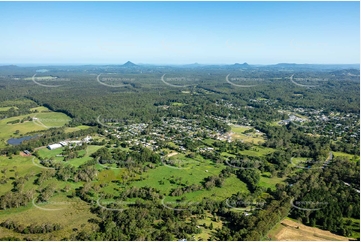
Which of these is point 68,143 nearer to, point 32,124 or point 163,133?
point 163,133

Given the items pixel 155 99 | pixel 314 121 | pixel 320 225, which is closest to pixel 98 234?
pixel 320 225

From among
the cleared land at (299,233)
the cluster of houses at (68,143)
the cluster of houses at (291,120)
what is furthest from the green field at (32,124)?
the cluster of houses at (291,120)

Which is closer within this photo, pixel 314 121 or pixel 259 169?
pixel 259 169

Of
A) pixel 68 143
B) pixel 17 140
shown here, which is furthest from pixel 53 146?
pixel 17 140

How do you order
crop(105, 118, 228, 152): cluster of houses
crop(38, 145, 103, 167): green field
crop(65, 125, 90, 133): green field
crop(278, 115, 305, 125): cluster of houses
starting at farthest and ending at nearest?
crop(278, 115, 305, 125): cluster of houses
crop(65, 125, 90, 133): green field
crop(105, 118, 228, 152): cluster of houses
crop(38, 145, 103, 167): green field

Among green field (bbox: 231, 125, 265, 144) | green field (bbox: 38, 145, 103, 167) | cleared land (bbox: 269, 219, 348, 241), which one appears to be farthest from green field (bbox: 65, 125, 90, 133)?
cleared land (bbox: 269, 219, 348, 241)

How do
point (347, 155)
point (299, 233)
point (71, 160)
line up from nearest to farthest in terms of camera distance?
point (299, 233) → point (71, 160) → point (347, 155)

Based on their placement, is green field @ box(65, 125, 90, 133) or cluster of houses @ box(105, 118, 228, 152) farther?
green field @ box(65, 125, 90, 133)

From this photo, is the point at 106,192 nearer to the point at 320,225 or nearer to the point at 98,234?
the point at 98,234

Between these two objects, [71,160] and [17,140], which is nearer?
[71,160]

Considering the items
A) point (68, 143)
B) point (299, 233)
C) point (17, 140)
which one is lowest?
point (299, 233)

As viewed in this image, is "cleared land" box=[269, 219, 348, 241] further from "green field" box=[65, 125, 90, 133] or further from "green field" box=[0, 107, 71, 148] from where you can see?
"green field" box=[0, 107, 71, 148]
